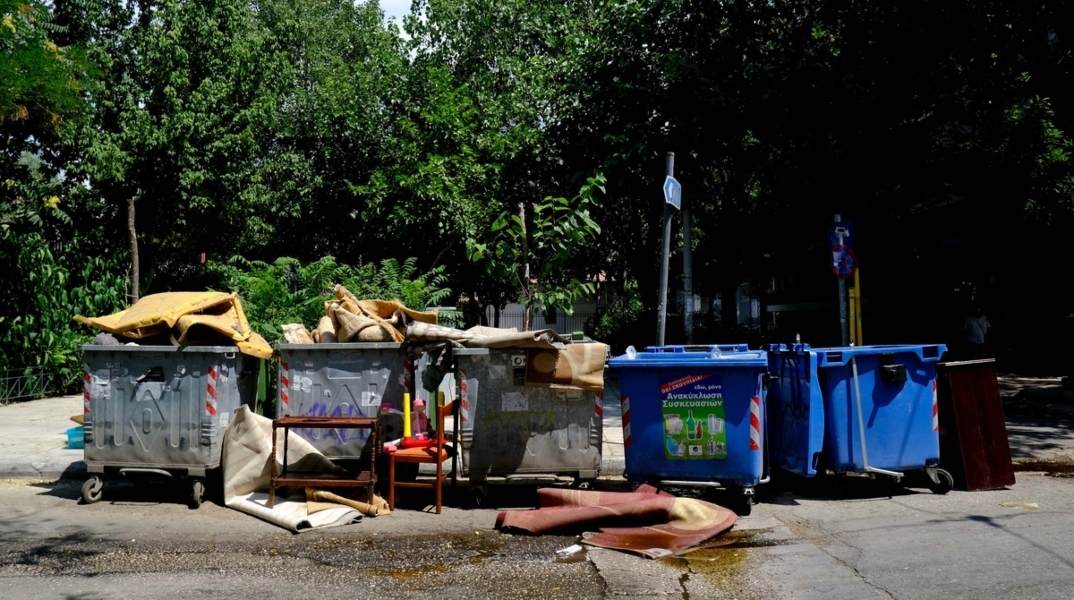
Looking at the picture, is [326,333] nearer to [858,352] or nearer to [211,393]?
[211,393]

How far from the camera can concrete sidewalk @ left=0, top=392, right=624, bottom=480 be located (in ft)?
29.2

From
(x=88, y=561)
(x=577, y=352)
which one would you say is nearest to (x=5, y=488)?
(x=88, y=561)

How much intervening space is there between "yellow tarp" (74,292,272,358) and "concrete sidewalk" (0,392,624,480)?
1909mm

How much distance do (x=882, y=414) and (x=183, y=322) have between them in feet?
20.8

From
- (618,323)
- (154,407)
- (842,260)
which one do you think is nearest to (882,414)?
(842,260)

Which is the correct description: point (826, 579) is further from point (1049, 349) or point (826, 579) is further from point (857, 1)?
point (1049, 349)

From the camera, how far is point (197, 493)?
760cm

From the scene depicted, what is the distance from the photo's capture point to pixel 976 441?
27.0 feet

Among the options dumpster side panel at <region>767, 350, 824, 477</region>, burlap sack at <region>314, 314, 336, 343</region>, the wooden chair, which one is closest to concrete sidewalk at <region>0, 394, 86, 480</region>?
burlap sack at <region>314, 314, 336, 343</region>

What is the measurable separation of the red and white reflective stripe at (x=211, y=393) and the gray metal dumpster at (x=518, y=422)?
2184 mm

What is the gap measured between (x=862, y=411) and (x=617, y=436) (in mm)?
3543

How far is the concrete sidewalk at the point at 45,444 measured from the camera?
8898mm

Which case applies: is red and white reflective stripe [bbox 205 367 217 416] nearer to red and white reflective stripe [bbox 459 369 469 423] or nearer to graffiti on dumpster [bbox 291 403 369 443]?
graffiti on dumpster [bbox 291 403 369 443]

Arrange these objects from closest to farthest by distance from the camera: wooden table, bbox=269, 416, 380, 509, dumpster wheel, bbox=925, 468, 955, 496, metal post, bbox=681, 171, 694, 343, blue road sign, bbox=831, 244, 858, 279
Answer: wooden table, bbox=269, 416, 380, 509 → dumpster wheel, bbox=925, 468, 955, 496 → blue road sign, bbox=831, 244, 858, 279 → metal post, bbox=681, 171, 694, 343
